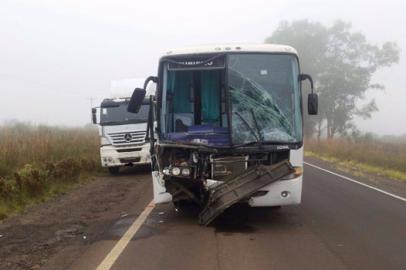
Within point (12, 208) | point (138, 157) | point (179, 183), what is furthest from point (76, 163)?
point (179, 183)

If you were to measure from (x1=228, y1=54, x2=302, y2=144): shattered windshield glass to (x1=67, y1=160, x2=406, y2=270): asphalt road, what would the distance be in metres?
1.73

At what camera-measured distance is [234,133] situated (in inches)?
369

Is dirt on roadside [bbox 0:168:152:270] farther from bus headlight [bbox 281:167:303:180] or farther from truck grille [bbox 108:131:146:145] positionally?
truck grille [bbox 108:131:146:145]

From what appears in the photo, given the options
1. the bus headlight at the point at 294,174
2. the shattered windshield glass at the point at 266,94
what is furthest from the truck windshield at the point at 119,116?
the bus headlight at the point at 294,174

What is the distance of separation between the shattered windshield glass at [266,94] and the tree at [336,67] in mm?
47847

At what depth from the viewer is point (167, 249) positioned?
7676 millimetres

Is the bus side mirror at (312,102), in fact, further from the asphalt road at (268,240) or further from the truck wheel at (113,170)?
the truck wheel at (113,170)

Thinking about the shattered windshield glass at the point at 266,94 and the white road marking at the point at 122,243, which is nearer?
the white road marking at the point at 122,243

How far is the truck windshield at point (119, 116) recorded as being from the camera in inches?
766

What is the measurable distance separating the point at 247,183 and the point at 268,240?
112cm

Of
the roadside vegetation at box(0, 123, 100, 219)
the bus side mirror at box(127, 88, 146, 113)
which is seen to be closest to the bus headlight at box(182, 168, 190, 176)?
the bus side mirror at box(127, 88, 146, 113)

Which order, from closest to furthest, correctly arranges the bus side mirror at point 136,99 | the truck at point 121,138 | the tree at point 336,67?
the bus side mirror at point 136,99, the truck at point 121,138, the tree at point 336,67

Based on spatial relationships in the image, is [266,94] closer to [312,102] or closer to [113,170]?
[312,102]

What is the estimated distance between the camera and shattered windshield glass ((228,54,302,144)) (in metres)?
9.48
